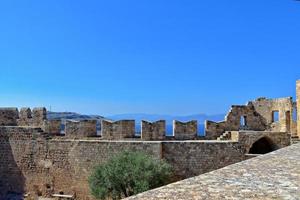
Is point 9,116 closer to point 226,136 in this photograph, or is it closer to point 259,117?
point 226,136

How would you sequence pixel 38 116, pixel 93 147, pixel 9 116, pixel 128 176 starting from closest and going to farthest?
pixel 128 176
pixel 93 147
pixel 38 116
pixel 9 116

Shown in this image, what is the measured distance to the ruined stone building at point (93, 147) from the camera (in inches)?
659

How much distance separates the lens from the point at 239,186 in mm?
4340

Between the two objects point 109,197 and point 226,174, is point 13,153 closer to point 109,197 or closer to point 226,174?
point 109,197

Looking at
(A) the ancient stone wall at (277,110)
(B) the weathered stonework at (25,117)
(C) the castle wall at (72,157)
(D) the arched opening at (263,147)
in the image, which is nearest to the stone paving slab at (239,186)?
(C) the castle wall at (72,157)

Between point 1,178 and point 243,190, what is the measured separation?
55.3 feet

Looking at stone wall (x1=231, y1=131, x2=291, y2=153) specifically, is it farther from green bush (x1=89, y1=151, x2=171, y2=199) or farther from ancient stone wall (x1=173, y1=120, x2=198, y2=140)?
green bush (x1=89, y1=151, x2=171, y2=199)

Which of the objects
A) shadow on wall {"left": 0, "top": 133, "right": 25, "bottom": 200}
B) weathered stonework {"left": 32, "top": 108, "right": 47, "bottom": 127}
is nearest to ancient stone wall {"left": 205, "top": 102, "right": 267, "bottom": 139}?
weathered stonework {"left": 32, "top": 108, "right": 47, "bottom": 127}

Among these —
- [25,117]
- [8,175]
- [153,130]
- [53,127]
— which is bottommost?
[8,175]

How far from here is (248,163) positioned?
580 centimetres

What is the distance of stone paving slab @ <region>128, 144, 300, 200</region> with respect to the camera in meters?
4.02

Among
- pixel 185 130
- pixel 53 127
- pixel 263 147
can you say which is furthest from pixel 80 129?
pixel 263 147

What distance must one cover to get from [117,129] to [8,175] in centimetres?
462

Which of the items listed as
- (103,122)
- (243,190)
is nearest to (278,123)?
(103,122)
